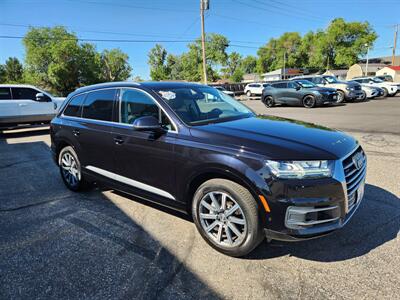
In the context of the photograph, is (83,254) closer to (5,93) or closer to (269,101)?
(5,93)

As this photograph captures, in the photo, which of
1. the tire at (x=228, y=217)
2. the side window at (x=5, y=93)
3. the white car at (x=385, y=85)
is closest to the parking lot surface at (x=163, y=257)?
the tire at (x=228, y=217)

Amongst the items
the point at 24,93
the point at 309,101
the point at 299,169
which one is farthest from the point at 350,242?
the point at 309,101

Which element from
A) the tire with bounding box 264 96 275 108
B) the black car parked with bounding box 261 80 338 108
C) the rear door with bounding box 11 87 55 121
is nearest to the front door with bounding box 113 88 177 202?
the rear door with bounding box 11 87 55 121

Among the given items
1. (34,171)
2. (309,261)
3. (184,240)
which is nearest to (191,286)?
(184,240)

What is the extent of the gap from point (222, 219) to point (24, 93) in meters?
11.2

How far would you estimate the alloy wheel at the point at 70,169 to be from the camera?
4664 mm

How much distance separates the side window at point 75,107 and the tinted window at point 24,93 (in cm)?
778

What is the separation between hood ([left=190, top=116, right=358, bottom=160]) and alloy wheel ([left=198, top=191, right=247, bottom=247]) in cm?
54

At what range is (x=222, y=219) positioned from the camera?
9.48ft

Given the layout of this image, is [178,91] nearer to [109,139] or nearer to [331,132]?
[109,139]

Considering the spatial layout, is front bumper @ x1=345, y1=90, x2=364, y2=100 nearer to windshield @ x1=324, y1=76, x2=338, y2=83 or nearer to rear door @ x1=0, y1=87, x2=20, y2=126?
windshield @ x1=324, y1=76, x2=338, y2=83

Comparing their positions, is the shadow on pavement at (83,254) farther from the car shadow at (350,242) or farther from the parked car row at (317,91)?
the parked car row at (317,91)

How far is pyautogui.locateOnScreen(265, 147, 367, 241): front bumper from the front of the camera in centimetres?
246

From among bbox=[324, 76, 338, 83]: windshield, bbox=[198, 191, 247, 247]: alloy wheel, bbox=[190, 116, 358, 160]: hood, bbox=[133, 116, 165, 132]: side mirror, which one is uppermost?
bbox=[324, 76, 338, 83]: windshield
